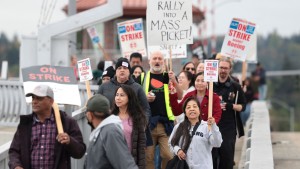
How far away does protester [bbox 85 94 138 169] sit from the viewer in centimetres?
807

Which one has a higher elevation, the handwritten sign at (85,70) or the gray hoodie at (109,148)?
the handwritten sign at (85,70)

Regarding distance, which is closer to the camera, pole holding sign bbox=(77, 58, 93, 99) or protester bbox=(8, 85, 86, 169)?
protester bbox=(8, 85, 86, 169)

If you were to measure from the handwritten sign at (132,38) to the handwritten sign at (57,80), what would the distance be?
823cm

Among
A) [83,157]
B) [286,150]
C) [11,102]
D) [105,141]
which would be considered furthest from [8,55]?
[105,141]

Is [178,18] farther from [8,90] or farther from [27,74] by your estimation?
[8,90]

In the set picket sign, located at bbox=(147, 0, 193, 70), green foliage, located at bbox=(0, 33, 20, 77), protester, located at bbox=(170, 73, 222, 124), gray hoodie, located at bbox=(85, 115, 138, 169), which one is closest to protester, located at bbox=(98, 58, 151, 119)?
protester, located at bbox=(170, 73, 222, 124)

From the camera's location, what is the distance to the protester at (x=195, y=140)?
408 inches

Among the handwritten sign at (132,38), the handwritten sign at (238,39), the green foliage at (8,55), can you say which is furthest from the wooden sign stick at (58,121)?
the green foliage at (8,55)

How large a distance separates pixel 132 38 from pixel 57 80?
8520mm

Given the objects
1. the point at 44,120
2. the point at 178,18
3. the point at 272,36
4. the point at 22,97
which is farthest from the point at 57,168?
the point at 272,36

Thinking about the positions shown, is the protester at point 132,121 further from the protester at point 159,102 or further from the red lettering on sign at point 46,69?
the protester at point 159,102

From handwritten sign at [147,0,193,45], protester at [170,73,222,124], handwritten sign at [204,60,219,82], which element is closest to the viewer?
handwritten sign at [204,60,219,82]

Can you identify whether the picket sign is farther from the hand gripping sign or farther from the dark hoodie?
the hand gripping sign

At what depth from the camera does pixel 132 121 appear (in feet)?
32.7
